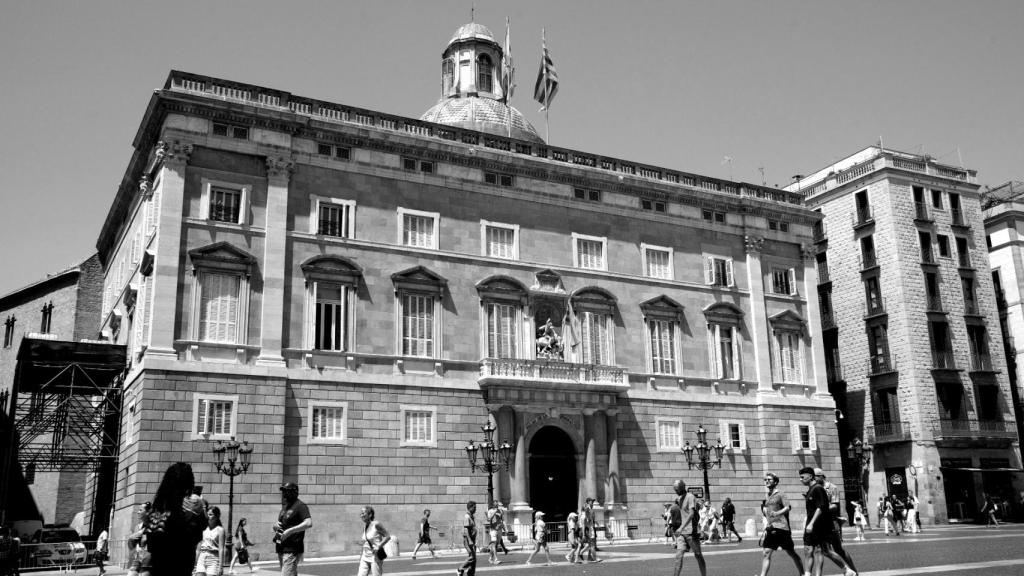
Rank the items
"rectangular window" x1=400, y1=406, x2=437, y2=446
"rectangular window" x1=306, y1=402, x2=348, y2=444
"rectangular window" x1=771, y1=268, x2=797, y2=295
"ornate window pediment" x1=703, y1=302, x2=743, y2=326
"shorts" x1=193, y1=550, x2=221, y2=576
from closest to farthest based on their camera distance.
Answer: "shorts" x1=193, y1=550, x2=221, y2=576
"rectangular window" x1=306, y1=402, x2=348, y2=444
"rectangular window" x1=400, y1=406, x2=437, y2=446
"ornate window pediment" x1=703, y1=302, x2=743, y2=326
"rectangular window" x1=771, y1=268, x2=797, y2=295

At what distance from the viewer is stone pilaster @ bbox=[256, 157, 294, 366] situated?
33.3 m

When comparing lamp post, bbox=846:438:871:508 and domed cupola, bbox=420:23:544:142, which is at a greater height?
domed cupola, bbox=420:23:544:142

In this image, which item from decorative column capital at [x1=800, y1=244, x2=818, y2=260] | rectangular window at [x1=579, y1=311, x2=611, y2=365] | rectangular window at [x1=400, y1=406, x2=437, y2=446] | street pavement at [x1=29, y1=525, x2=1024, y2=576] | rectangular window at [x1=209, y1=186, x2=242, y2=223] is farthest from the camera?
decorative column capital at [x1=800, y1=244, x2=818, y2=260]

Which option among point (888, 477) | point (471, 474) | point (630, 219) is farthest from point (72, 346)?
point (888, 477)

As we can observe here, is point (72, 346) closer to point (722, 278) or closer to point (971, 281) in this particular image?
point (722, 278)

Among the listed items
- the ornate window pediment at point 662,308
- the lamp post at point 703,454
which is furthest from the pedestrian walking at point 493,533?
the ornate window pediment at point 662,308

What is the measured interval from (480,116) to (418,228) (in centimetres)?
2028

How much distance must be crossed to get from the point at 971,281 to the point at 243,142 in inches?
1638

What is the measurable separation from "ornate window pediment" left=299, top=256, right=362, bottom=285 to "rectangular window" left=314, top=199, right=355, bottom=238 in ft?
3.61

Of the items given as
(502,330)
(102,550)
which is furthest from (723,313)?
(102,550)

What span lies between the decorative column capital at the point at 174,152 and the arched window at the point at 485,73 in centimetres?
2895

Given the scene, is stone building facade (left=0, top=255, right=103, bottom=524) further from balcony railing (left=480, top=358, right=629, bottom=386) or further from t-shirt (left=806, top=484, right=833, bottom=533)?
t-shirt (left=806, top=484, right=833, bottom=533)

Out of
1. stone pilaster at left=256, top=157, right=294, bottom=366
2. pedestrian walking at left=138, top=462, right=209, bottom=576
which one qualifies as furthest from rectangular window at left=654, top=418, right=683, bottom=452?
pedestrian walking at left=138, top=462, right=209, bottom=576

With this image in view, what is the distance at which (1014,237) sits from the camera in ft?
188
